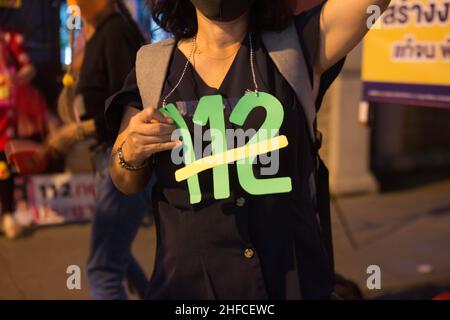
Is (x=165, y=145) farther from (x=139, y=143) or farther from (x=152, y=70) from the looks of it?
(x=152, y=70)

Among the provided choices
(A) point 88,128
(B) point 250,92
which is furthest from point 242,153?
(A) point 88,128

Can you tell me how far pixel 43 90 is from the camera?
248 inches

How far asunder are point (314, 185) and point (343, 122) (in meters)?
5.34

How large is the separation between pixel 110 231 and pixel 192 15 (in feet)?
4.83

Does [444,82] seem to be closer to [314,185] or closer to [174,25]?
[314,185]

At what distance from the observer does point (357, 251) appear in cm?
557

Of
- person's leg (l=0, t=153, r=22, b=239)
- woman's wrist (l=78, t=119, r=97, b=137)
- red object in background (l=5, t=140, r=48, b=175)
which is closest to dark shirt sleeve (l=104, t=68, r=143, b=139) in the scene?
red object in background (l=5, t=140, r=48, b=175)

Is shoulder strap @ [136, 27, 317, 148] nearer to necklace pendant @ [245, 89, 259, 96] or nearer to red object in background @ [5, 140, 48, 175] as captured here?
necklace pendant @ [245, 89, 259, 96]

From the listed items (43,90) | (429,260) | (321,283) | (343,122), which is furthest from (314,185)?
(343,122)

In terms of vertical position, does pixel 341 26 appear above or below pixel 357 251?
above

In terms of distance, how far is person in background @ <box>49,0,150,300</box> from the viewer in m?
3.17

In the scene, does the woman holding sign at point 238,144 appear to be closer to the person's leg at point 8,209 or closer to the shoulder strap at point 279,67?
the shoulder strap at point 279,67

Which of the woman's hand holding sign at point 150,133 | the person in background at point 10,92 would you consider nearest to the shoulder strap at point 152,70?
the woman's hand holding sign at point 150,133

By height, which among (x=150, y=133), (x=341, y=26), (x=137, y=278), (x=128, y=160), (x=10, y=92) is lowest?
(x=137, y=278)
